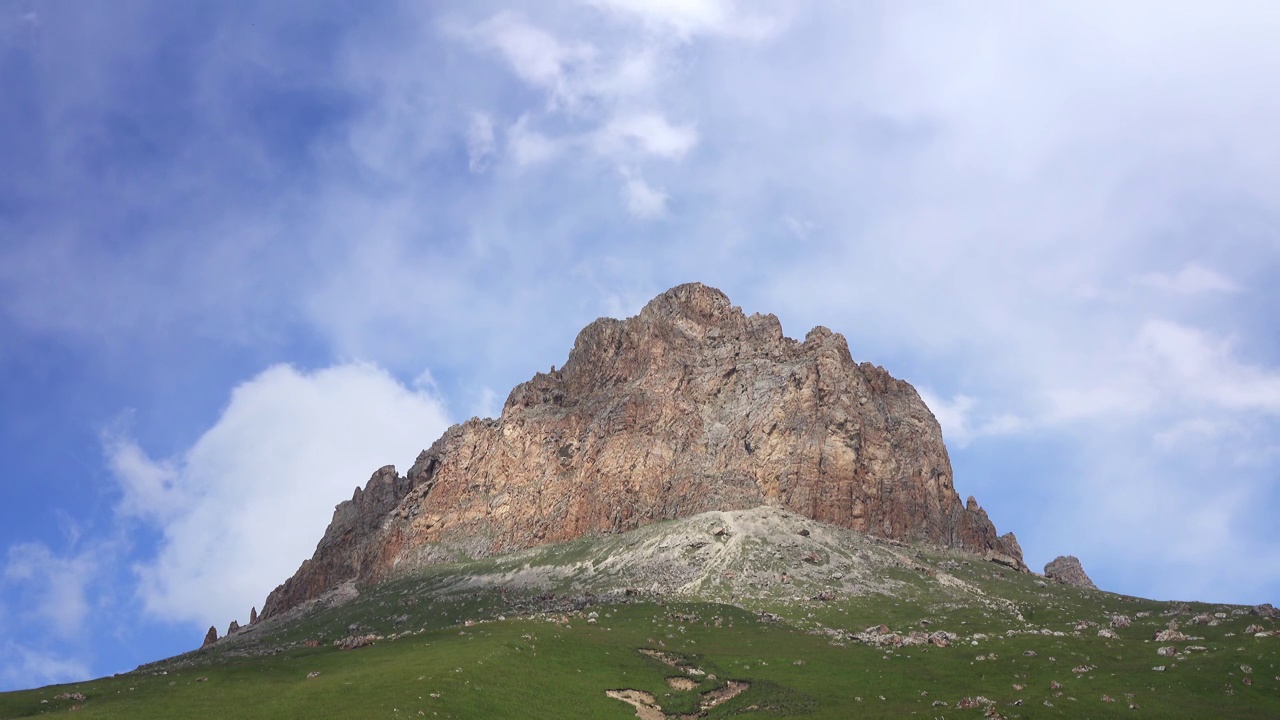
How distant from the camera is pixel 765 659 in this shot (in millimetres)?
90438

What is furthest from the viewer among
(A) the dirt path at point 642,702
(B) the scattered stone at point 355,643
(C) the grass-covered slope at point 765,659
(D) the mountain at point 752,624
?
(B) the scattered stone at point 355,643

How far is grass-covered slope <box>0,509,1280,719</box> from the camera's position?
2717 inches

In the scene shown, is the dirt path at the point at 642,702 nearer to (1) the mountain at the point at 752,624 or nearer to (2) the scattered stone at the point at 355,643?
(1) the mountain at the point at 752,624

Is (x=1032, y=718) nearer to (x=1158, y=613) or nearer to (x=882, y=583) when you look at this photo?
(x=1158, y=613)

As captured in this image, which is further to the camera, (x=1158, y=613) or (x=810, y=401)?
(x=810, y=401)

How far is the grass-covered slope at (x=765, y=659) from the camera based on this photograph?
6900 cm

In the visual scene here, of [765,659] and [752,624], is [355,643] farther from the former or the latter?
[752,624]

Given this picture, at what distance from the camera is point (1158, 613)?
383ft

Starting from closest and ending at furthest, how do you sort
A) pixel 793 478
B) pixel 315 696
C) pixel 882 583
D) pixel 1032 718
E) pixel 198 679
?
pixel 1032 718
pixel 315 696
pixel 198 679
pixel 882 583
pixel 793 478

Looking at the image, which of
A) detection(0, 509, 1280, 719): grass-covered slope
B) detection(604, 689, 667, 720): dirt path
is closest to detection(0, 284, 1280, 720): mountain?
detection(604, 689, 667, 720): dirt path

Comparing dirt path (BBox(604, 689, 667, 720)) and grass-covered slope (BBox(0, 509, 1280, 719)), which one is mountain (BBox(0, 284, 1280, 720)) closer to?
dirt path (BBox(604, 689, 667, 720))

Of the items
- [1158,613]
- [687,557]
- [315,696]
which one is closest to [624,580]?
[687,557]

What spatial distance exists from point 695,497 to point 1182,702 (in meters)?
125

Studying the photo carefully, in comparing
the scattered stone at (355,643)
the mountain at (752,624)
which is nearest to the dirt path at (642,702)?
the mountain at (752,624)
